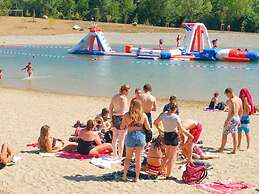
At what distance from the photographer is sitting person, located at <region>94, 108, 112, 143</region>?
448 inches

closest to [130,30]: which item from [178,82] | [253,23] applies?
[253,23]

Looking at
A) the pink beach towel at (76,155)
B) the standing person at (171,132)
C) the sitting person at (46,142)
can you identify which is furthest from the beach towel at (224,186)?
the sitting person at (46,142)

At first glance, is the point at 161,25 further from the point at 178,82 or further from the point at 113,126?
the point at 113,126

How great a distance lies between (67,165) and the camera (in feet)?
32.8

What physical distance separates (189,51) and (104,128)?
105 feet

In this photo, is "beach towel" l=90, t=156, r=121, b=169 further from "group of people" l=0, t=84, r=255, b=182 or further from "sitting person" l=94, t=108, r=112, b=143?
"sitting person" l=94, t=108, r=112, b=143

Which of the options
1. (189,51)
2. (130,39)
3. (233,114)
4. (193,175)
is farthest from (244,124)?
(130,39)

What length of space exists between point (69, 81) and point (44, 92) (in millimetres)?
5008

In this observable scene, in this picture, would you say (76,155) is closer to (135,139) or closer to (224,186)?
(135,139)

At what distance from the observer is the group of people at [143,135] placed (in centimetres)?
872

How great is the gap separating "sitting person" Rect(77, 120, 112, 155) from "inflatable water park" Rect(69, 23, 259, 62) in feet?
102

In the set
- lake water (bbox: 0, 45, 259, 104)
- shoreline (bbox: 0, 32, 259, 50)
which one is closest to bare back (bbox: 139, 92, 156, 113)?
lake water (bbox: 0, 45, 259, 104)

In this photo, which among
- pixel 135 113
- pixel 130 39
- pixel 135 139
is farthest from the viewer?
pixel 130 39

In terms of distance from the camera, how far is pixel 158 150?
942 cm
